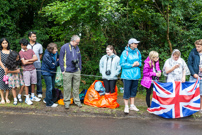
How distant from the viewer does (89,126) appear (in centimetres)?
457

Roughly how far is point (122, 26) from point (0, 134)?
24.7ft

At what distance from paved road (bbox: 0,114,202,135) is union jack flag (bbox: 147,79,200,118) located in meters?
0.23

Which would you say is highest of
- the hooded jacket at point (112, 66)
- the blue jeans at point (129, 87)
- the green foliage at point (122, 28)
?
the green foliage at point (122, 28)

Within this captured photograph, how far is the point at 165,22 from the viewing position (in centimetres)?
910

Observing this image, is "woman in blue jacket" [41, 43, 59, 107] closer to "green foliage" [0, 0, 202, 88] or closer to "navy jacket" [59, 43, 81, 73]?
"navy jacket" [59, 43, 81, 73]

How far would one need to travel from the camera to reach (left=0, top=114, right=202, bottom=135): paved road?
424 centimetres

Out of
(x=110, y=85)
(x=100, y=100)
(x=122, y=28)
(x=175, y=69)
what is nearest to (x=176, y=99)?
(x=175, y=69)

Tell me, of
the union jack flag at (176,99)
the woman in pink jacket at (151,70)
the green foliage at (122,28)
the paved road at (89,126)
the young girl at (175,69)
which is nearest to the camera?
the paved road at (89,126)

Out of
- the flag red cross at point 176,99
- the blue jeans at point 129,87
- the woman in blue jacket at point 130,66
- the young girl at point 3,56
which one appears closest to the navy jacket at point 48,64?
the young girl at point 3,56

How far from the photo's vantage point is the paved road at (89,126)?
424cm

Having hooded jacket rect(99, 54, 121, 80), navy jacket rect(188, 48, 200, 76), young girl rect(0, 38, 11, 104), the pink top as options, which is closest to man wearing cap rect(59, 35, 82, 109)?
hooded jacket rect(99, 54, 121, 80)

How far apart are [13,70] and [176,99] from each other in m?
4.43

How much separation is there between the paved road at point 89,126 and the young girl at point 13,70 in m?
0.99

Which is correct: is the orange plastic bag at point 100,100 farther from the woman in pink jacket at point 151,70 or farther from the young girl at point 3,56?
the young girl at point 3,56
